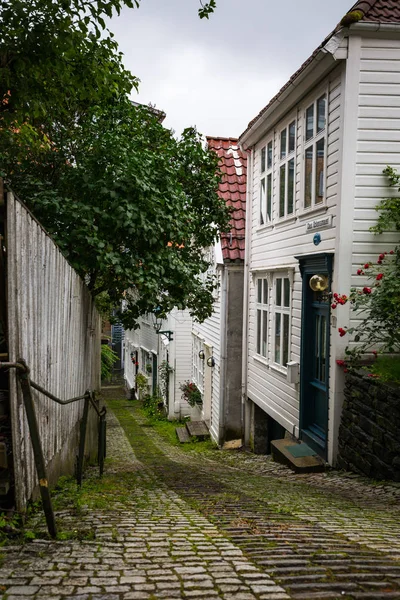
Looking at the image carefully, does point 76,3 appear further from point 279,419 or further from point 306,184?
point 279,419

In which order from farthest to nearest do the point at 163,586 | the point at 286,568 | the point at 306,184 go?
the point at 306,184 → the point at 286,568 → the point at 163,586

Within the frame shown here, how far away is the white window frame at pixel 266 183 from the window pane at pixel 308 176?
243cm

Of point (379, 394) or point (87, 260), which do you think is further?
point (87, 260)

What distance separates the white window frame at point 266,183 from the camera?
43.7 feet

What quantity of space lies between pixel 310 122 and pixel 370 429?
5.34m

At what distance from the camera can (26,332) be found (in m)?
4.51

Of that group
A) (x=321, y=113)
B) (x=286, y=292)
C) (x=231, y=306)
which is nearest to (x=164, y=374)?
(x=231, y=306)

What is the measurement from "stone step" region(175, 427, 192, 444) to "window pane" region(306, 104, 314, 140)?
11.1m

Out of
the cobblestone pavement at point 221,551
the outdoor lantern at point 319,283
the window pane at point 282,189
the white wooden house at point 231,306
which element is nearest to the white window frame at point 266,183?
the window pane at point 282,189

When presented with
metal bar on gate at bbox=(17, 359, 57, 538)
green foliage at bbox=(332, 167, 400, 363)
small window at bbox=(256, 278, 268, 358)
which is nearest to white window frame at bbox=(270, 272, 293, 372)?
small window at bbox=(256, 278, 268, 358)

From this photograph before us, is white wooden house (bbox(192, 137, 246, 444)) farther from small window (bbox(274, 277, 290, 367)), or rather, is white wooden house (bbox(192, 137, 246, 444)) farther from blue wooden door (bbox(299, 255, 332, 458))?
blue wooden door (bbox(299, 255, 332, 458))

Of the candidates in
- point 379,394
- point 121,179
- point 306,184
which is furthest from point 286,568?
point 306,184

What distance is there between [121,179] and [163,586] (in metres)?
7.31

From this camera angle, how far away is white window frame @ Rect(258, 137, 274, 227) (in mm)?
13312
